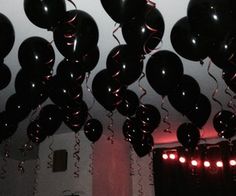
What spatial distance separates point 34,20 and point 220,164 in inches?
147

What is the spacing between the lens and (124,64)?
186 cm

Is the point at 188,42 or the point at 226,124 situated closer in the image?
the point at 188,42

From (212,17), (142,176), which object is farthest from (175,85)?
(142,176)

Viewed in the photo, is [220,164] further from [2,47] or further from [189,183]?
[2,47]

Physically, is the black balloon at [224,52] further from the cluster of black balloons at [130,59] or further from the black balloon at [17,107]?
the black balloon at [17,107]

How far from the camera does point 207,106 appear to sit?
7.77ft

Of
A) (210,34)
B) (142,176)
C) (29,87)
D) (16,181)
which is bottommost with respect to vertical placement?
(210,34)

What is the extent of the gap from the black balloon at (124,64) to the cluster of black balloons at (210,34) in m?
0.24

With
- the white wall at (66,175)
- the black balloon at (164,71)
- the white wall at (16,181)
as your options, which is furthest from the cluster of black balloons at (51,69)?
the white wall at (16,181)

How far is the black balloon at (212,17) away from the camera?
141 cm

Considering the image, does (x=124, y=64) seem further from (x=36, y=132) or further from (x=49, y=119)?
(x=36, y=132)

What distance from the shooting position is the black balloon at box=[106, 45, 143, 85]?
6.08ft

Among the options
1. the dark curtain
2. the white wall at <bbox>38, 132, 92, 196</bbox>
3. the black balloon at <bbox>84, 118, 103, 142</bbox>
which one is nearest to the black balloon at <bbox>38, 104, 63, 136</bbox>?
the black balloon at <bbox>84, 118, 103, 142</bbox>

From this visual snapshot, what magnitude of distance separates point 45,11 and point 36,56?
35cm
